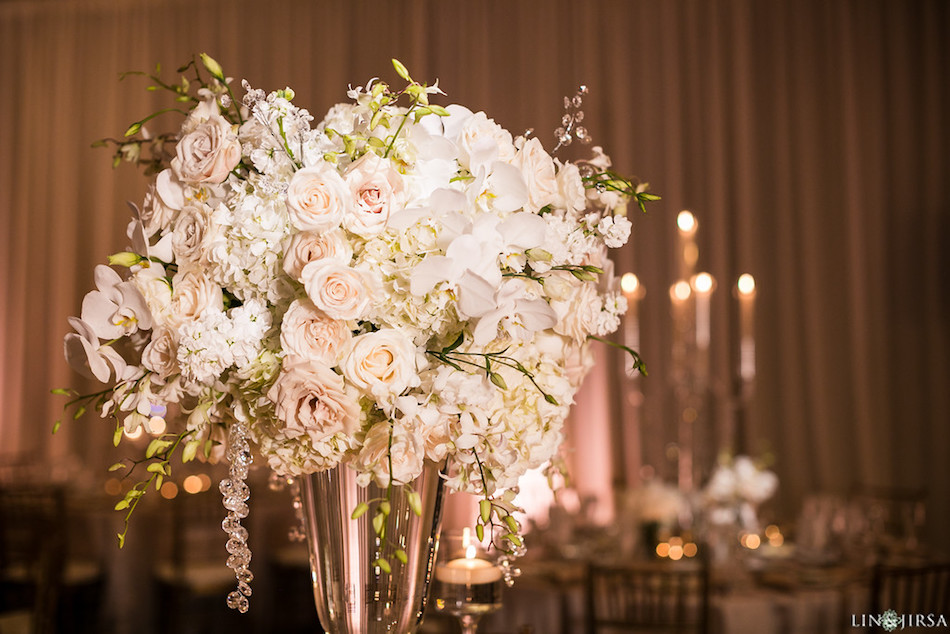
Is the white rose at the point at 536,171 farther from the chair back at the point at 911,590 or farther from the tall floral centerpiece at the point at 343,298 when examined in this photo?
the chair back at the point at 911,590

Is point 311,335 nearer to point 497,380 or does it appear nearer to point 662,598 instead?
point 497,380

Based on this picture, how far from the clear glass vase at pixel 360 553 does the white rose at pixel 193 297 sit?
25 centimetres

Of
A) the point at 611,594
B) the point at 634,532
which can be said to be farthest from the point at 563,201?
the point at 634,532

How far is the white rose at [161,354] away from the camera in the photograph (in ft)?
3.47

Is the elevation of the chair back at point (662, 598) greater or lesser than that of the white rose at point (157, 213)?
lesser

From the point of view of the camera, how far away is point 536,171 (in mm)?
1125

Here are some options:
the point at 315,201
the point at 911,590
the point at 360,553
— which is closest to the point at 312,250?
the point at 315,201

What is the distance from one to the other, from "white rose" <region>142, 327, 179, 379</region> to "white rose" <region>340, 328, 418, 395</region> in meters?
0.21

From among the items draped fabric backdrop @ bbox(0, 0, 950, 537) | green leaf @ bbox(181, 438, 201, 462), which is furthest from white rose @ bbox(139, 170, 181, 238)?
draped fabric backdrop @ bbox(0, 0, 950, 537)

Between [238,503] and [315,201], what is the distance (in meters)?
0.39

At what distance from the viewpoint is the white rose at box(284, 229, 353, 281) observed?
102 cm

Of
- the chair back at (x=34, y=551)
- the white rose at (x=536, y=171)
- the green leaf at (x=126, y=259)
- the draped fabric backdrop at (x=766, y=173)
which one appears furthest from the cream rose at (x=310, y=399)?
the draped fabric backdrop at (x=766, y=173)

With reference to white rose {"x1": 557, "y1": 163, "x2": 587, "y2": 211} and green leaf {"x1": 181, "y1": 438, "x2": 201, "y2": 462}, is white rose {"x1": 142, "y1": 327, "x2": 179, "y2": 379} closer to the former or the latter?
green leaf {"x1": 181, "y1": 438, "x2": 201, "y2": 462}

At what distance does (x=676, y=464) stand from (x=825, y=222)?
184cm
